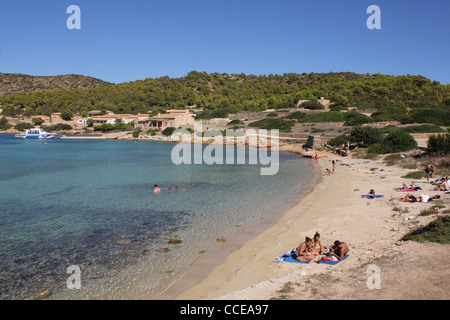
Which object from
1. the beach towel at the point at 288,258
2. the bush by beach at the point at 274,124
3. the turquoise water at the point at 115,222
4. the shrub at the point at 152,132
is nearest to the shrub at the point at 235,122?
the bush by beach at the point at 274,124

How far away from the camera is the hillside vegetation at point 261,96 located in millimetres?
61406

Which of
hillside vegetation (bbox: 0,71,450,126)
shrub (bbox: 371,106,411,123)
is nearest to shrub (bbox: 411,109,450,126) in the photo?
hillside vegetation (bbox: 0,71,450,126)

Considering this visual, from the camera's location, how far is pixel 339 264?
7.42 meters

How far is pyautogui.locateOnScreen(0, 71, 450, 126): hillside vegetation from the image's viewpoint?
61406 mm

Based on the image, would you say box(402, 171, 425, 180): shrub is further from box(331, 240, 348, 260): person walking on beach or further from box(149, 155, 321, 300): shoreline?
box(331, 240, 348, 260): person walking on beach

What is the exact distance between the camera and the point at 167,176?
2458cm

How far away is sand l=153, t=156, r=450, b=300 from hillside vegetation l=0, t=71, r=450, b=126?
3997 centimetres

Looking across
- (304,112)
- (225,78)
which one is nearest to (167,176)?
(304,112)

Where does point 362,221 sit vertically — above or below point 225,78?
below

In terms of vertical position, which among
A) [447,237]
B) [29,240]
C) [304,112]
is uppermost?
[304,112]

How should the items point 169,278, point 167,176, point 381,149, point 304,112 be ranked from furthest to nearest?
point 304,112 < point 381,149 < point 167,176 < point 169,278
